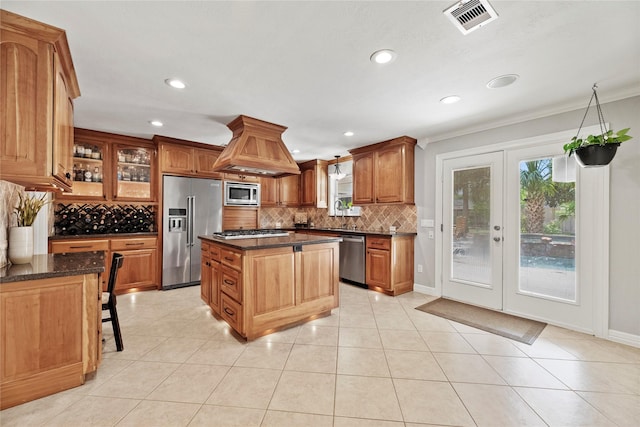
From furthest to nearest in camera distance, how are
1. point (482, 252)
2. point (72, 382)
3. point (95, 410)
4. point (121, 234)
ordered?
1. point (121, 234)
2. point (482, 252)
3. point (72, 382)
4. point (95, 410)

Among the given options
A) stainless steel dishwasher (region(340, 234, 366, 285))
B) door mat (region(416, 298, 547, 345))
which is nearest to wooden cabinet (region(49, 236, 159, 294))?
stainless steel dishwasher (region(340, 234, 366, 285))

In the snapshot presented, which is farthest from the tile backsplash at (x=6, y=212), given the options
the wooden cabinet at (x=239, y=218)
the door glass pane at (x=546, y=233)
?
the door glass pane at (x=546, y=233)

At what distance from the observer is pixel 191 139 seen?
175 inches

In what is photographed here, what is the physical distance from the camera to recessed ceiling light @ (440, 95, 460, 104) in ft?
9.25

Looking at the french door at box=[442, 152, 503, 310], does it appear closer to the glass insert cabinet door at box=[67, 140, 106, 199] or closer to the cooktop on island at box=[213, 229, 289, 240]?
the cooktop on island at box=[213, 229, 289, 240]

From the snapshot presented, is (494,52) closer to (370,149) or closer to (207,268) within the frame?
(370,149)

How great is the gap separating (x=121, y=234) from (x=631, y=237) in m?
5.98

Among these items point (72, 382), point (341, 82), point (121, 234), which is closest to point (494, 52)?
point (341, 82)

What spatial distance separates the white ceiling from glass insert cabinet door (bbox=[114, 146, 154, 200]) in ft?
3.26

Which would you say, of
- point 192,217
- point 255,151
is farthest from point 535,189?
point 192,217

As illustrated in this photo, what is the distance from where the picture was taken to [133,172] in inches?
175

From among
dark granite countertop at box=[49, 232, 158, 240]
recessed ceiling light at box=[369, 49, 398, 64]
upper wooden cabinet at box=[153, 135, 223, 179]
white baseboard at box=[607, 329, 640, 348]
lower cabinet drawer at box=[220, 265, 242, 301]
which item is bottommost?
white baseboard at box=[607, 329, 640, 348]

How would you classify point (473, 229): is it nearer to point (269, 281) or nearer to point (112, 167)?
point (269, 281)

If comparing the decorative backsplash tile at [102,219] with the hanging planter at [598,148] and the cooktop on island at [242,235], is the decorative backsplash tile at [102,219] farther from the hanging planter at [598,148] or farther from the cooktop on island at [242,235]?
the hanging planter at [598,148]
